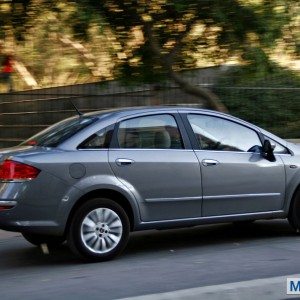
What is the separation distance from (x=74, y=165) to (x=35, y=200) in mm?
543

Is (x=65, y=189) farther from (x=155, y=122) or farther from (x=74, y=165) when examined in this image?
(x=155, y=122)

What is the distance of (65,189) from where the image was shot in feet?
22.8

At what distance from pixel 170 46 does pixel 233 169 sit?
15.0 feet

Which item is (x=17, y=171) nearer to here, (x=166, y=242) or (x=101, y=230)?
(x=101, y=230)

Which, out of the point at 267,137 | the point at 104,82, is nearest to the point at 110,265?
the point at 267,137

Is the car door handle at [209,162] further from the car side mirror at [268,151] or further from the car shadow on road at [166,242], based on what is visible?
the car shadow on road at [166,242]

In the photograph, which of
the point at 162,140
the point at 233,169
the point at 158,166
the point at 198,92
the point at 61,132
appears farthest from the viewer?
the point at 198,92

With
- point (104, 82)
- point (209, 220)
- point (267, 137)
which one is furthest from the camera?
point (104, 82)

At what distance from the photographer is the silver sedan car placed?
6898 millimetres

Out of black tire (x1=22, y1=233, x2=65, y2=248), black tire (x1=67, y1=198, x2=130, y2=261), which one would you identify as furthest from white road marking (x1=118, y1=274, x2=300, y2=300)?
black tire (x1=22, y1=233, x2=65, y2=248)

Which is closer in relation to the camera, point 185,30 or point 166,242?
point 166,242

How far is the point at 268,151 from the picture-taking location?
8.04 meters

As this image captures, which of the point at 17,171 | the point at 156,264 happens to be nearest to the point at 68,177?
the point at 17,171

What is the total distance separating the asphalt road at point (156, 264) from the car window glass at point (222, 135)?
1216 millimetres
